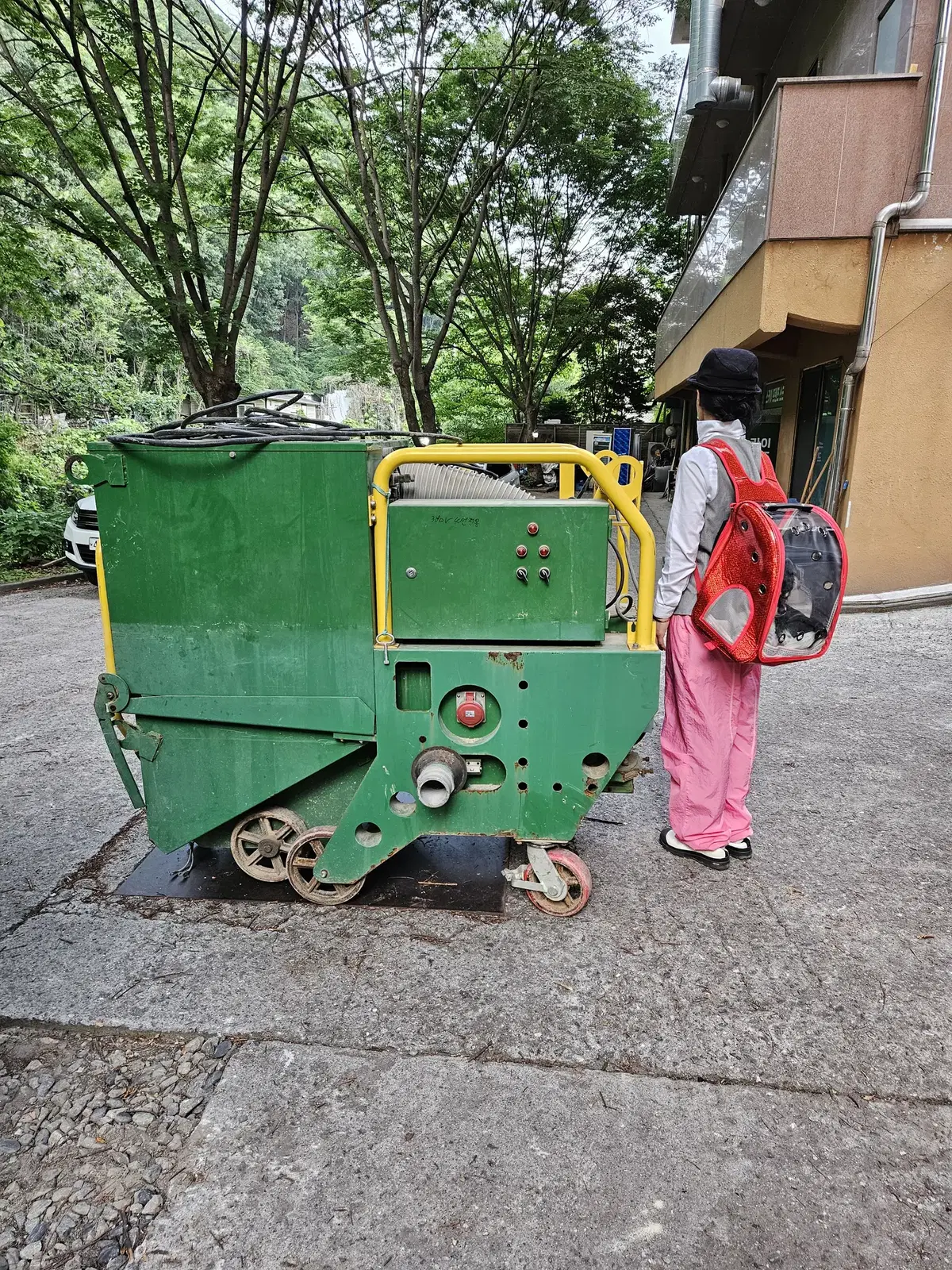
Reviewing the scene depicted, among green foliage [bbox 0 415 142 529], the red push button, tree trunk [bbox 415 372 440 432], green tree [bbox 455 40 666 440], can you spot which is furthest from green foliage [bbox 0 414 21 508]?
the red push button

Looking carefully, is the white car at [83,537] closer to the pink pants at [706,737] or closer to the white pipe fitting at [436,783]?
the white pipe fitting at [436,783]

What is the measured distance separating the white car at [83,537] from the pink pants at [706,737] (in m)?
8.16

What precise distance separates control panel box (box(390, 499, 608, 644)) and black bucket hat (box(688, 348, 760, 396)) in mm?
936

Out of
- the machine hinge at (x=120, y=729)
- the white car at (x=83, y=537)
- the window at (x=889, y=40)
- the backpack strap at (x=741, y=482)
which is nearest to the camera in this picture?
the machine hinge at (x=120, y=729)

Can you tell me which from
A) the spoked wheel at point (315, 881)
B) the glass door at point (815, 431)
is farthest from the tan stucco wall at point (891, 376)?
the spoked wheel at point (315, 881)

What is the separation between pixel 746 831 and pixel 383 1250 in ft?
7.35

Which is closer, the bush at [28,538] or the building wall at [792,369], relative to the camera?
the building wall at [792,369]

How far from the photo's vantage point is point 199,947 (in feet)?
9.30

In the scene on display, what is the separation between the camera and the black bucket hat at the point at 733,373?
10.3 feet

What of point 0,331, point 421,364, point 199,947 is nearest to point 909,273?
point 199,947

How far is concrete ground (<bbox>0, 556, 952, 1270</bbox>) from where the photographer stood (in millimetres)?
1809

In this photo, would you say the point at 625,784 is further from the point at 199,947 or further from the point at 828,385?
the point at 828,385

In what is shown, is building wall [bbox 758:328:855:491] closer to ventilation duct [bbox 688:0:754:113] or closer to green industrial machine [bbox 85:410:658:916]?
ventilation duct [bbox 688:0:754:113]

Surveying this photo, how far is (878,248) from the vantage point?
735cm
